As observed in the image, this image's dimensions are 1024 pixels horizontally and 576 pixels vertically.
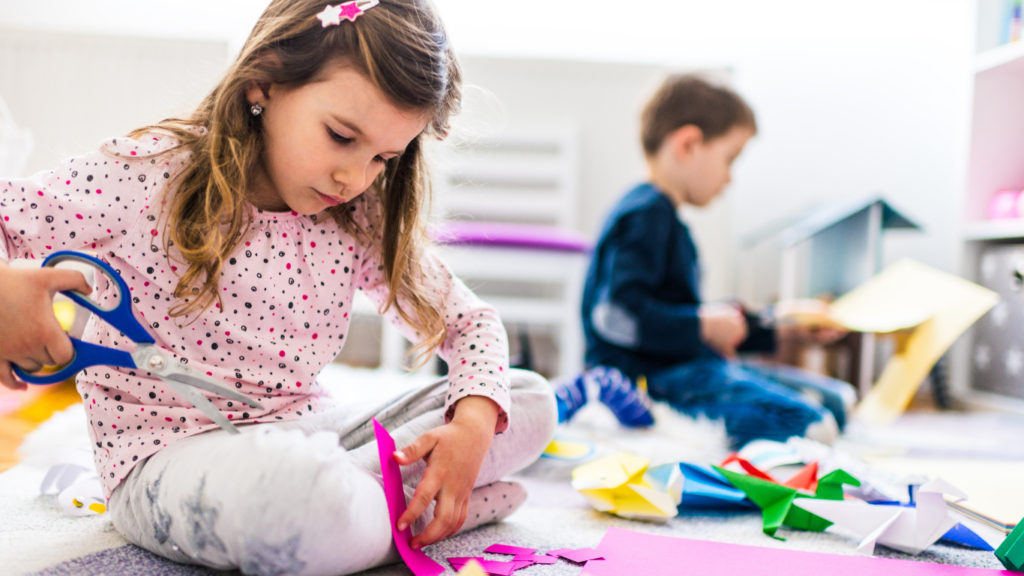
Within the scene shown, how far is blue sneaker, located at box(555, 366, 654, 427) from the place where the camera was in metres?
1.12

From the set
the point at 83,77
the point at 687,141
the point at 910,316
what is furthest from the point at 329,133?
the point at 83,77

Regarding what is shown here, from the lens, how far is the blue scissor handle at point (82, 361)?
0.45 meters

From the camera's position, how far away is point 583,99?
7.14 ft

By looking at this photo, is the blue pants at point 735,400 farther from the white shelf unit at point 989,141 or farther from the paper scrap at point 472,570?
the white shelf unit at point 989,141

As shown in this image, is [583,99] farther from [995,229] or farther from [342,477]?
[342,477]

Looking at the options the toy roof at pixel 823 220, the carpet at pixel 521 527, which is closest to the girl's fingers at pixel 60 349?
the carpet at pixel 521 527

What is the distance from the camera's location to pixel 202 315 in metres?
0.58

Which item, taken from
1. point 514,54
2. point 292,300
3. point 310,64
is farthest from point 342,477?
point 514,54

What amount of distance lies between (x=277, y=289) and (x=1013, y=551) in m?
0.63

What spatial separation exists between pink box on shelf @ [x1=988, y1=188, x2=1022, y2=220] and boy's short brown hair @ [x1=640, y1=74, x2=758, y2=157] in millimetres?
713

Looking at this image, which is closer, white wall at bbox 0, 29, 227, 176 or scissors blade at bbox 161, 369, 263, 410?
scissors blade at bbox 161, 369, 263, 410

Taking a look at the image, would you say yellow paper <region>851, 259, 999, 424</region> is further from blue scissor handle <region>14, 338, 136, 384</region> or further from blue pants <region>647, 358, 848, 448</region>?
blue scissor handle <region>14, 338, 136, 384</region>

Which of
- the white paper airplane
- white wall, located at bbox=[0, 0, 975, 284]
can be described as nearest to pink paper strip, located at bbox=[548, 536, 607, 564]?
the white paper airplane

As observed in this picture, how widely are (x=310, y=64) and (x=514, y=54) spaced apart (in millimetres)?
1658
